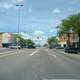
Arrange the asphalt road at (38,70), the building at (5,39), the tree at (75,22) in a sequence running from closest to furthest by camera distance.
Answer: the asphalt road at (38,70) < the tree at (75,22) < the building at (5,39)

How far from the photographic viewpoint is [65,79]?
43.3 feet

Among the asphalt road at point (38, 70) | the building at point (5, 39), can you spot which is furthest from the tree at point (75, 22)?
the building at point (5, 39)

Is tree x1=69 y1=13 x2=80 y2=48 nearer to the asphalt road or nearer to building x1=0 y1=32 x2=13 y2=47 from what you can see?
the asphalt road

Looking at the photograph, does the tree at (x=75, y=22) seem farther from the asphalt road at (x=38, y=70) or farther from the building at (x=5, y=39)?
the building at (x=5, y=39)

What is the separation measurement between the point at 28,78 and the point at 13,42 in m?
151

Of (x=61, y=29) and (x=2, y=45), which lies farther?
(x=2, y=45)

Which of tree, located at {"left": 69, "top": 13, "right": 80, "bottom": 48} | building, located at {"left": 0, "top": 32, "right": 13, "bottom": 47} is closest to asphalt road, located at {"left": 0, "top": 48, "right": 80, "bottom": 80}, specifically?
tree, located at {"left": 69, "top": 13, "right": 80, "bottom": 48}

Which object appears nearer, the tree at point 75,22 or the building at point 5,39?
the tree at point 75,22

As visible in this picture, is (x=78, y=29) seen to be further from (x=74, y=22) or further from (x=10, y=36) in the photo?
(x=10, y=36)

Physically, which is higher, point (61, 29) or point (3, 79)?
point (61, 29)

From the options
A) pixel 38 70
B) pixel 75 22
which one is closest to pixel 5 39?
pixel 75 22

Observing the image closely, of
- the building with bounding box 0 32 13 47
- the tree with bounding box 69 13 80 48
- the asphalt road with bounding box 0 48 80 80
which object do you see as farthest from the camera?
the building with bounding box 0 32 13 47

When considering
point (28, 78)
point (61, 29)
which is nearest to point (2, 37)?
point (61, 29)

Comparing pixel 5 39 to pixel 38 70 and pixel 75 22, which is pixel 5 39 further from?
pixel 38 70
